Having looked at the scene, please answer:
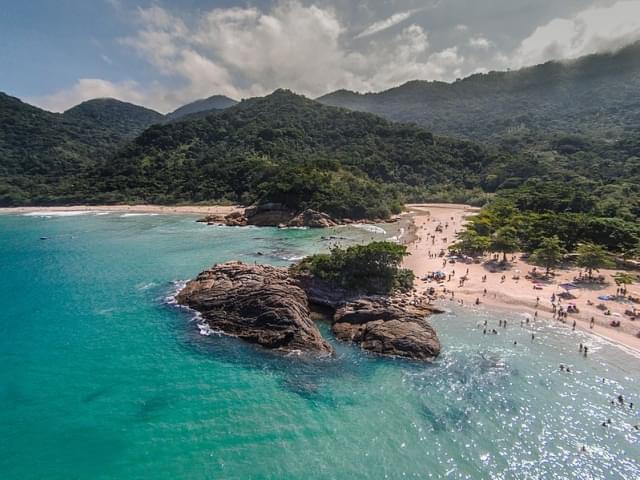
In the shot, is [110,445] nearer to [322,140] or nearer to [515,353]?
[515,353]

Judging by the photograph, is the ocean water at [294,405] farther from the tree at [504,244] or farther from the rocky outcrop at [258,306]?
the tree at [504,244]

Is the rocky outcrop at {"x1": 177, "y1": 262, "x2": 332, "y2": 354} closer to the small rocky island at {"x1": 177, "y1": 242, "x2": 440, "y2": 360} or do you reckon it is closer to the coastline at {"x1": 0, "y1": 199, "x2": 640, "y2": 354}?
the small rocky island at {"x1": 177, "y1": 242, "x2": 440, "y2": 360}

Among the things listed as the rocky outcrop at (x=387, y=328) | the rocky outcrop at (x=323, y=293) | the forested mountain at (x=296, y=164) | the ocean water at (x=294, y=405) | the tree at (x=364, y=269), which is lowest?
the ocean water at (x=294, y=405)

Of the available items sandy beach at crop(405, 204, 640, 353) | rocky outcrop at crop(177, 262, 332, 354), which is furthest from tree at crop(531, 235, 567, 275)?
rocky outcrop at crop(177, 262, 332, 354)

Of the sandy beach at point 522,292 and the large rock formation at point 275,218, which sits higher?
the large rock formation at point 275,218

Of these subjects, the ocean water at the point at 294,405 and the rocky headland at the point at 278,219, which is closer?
the ocean water at the point at 294,405

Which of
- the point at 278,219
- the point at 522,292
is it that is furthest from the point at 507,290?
the point at 278,219

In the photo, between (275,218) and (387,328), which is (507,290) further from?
(275,218)

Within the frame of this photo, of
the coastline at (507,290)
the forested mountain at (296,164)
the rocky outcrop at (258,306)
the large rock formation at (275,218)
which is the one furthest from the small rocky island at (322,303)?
the forested mountain at (296,164)
